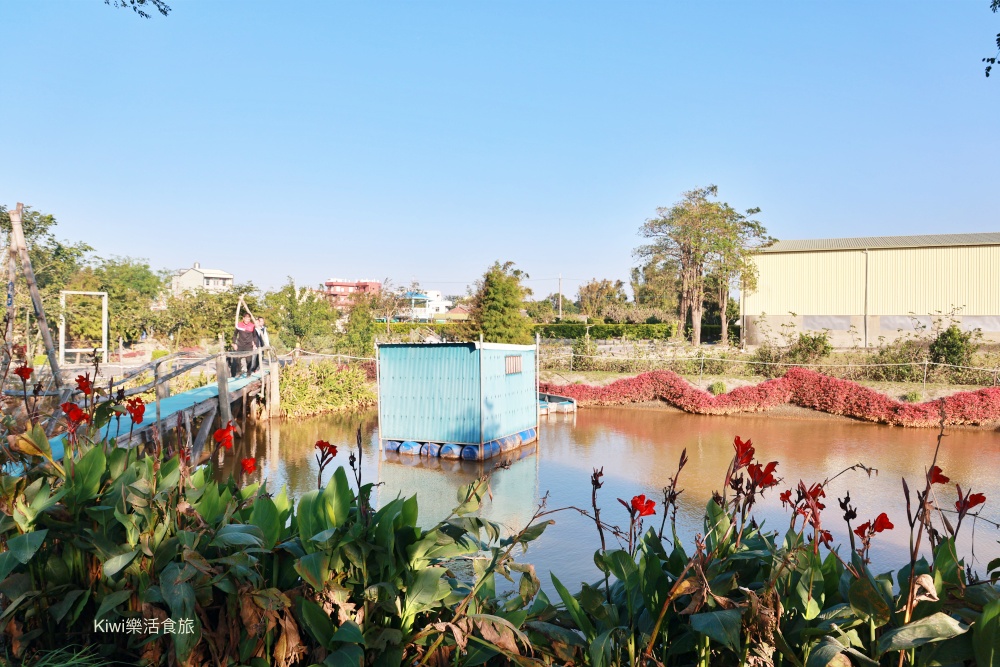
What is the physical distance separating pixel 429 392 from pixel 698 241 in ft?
69.0

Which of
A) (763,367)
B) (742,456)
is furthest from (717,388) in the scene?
(742,456)

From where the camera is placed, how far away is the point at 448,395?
414 inches

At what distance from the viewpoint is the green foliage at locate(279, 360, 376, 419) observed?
14438mm

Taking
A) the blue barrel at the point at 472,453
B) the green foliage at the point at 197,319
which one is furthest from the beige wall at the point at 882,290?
the green foliage at the point at 197,319

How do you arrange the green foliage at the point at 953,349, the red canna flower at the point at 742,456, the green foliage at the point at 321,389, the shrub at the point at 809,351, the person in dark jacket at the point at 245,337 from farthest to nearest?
the shrub at the point at 809,351
the green foliage at the point at 953,349
the green foliage at the point at 321,389
the person in dark jacket at the point at 245,337
the red canna flower at the point at 742,456

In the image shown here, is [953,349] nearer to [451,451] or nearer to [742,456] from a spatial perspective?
[451,451]

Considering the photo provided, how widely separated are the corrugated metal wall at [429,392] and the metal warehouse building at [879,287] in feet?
53.2

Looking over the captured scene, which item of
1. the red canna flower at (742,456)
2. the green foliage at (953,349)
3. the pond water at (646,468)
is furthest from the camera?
the green foliage at (953,349)

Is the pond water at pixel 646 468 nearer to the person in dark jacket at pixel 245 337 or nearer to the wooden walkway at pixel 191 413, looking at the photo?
the wooden walkway at pixel 191 413

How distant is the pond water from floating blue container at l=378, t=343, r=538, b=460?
47 cm

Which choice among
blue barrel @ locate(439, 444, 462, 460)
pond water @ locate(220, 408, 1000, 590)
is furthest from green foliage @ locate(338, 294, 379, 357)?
blue barrel @ locate(439, 444, 462, 460)

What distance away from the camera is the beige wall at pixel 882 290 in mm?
22688

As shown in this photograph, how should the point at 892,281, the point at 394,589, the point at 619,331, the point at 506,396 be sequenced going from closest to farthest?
the point at 394,589, the point at 506,396, the point at 892,281, the point at 619,331

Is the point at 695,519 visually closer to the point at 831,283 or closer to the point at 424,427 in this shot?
the point at 424,427
